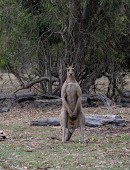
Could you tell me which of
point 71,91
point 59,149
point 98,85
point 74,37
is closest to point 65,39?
point 74,37

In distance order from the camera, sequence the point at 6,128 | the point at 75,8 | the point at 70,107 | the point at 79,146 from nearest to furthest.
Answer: the point at 79,146
the point at 70,107
the point at 6,128
the point at 75,8

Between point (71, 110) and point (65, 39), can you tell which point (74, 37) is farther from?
point (71, 110)

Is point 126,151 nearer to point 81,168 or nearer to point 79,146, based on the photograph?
point 79,146

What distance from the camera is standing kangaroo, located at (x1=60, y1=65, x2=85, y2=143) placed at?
10461 mm

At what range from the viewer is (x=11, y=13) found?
1798cm

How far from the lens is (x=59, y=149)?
9.25 meters

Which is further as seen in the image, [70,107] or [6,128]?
[6,128]

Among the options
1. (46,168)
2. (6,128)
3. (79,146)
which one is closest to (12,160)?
(46,168)

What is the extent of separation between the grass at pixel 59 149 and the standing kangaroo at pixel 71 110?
1.05 ft

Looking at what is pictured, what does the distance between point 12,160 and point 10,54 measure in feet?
39.6

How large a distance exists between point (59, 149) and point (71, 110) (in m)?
1.68

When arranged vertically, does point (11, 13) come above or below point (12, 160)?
above

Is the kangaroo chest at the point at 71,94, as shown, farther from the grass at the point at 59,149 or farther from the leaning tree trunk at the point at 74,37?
the leaning tree trunk at the point at 74,37

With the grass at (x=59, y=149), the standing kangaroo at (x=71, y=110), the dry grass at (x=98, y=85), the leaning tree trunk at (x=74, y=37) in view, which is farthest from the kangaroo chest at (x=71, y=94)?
the dry grass at (x=98, y=85)
